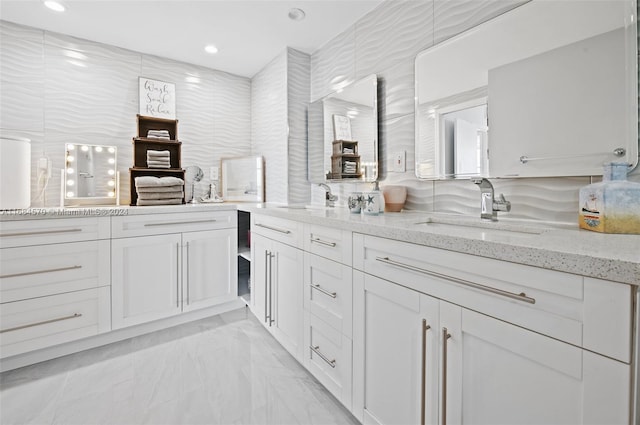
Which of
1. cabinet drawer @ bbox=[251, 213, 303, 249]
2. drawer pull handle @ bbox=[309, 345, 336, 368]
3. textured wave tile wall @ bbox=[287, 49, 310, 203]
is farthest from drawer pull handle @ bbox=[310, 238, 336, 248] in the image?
textured wave tile wall @ bbox=[287, 49, 310, 203]

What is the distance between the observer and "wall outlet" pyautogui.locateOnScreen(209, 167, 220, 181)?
10.1ft

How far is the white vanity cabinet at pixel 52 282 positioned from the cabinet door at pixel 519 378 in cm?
217

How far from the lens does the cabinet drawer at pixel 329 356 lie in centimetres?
136

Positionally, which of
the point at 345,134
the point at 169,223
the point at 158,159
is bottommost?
the point at 169,223

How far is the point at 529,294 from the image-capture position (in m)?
0.73

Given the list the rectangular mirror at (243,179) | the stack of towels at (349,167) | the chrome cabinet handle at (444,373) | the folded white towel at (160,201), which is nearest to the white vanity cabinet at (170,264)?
the folded white towel at (160,201)

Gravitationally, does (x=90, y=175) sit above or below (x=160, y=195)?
above

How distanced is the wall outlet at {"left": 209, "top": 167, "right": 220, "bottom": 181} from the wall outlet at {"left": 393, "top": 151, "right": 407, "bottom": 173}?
6.36 feet

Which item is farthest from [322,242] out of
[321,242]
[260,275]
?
[260,275]

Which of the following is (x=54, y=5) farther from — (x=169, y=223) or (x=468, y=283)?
(x=468, y=283)

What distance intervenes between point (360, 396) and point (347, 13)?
2.35 m

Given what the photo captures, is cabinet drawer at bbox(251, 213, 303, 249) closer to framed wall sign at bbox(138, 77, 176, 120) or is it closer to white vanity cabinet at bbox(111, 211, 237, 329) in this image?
white vanity cabinet at bbox(111, 211, 237, 329)

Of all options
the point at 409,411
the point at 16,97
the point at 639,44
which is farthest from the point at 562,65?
the point at 16,97

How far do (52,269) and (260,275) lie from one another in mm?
1278
